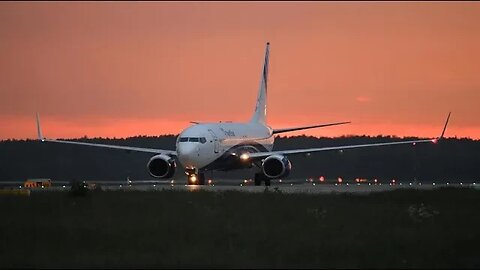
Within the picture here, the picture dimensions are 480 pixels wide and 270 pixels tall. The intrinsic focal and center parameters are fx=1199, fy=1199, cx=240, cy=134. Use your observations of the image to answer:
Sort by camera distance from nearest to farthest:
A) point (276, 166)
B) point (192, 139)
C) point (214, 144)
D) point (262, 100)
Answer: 1. point (192, 139)
2. point (214, 144)
3. point (276, 166)
4. point (262, 100)

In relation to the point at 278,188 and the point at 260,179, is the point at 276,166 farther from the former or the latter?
the point at 278,188

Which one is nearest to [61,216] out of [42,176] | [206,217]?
[206,217]

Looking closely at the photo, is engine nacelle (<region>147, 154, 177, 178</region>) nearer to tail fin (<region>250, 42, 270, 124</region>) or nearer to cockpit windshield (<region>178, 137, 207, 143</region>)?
cockpit windshield (<region>178, 137, 207, 143</region>)

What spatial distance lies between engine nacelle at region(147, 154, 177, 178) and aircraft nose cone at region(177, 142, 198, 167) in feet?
6.15

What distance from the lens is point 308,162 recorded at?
123 meters

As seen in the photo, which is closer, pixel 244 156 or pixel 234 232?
pixel 234 232

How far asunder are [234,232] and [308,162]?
88.4 m

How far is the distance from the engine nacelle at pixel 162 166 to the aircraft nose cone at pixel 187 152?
6.15 ft

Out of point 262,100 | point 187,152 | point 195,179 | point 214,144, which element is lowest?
point 195,179

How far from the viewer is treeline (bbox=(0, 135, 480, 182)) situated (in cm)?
10518

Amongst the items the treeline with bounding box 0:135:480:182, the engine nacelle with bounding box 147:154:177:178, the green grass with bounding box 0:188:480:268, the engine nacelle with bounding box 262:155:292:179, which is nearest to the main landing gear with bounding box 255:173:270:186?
the engine nacelle with bounding box 262:155:292:179

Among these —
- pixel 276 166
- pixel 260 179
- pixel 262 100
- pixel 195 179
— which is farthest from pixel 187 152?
pixel 262 100

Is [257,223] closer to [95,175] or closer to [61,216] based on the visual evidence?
[61,216]

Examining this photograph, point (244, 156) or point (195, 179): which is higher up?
point (244, 156)
